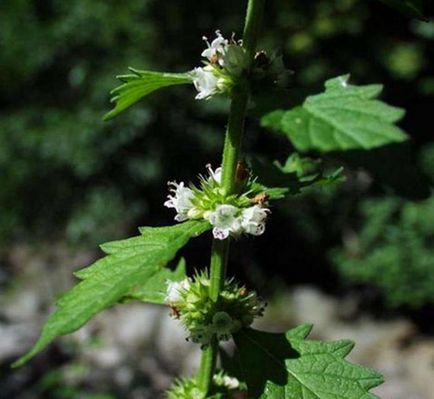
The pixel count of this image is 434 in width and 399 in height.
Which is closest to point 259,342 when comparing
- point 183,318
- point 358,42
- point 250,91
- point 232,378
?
point 183,318

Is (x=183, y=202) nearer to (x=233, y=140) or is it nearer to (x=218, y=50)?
(x=233, y=140)

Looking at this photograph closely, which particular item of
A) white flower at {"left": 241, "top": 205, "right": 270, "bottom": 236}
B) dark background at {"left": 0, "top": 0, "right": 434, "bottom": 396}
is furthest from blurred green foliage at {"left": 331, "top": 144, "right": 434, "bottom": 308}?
white flower at {"left": 241, "top": 205, "right": 270, "bottom": 236}

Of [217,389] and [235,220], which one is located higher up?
[235,220]

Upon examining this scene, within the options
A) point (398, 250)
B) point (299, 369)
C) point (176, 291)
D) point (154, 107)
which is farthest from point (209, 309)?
point (154, 107)

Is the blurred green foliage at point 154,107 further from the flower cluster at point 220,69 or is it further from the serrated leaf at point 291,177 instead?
the flower cluster at point 220,69

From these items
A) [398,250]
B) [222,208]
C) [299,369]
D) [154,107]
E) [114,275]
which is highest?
[154,107]

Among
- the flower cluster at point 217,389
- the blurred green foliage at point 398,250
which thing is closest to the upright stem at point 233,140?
the flower cluster at point 217,389

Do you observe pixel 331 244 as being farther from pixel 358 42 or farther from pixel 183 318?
pixel 183 318
